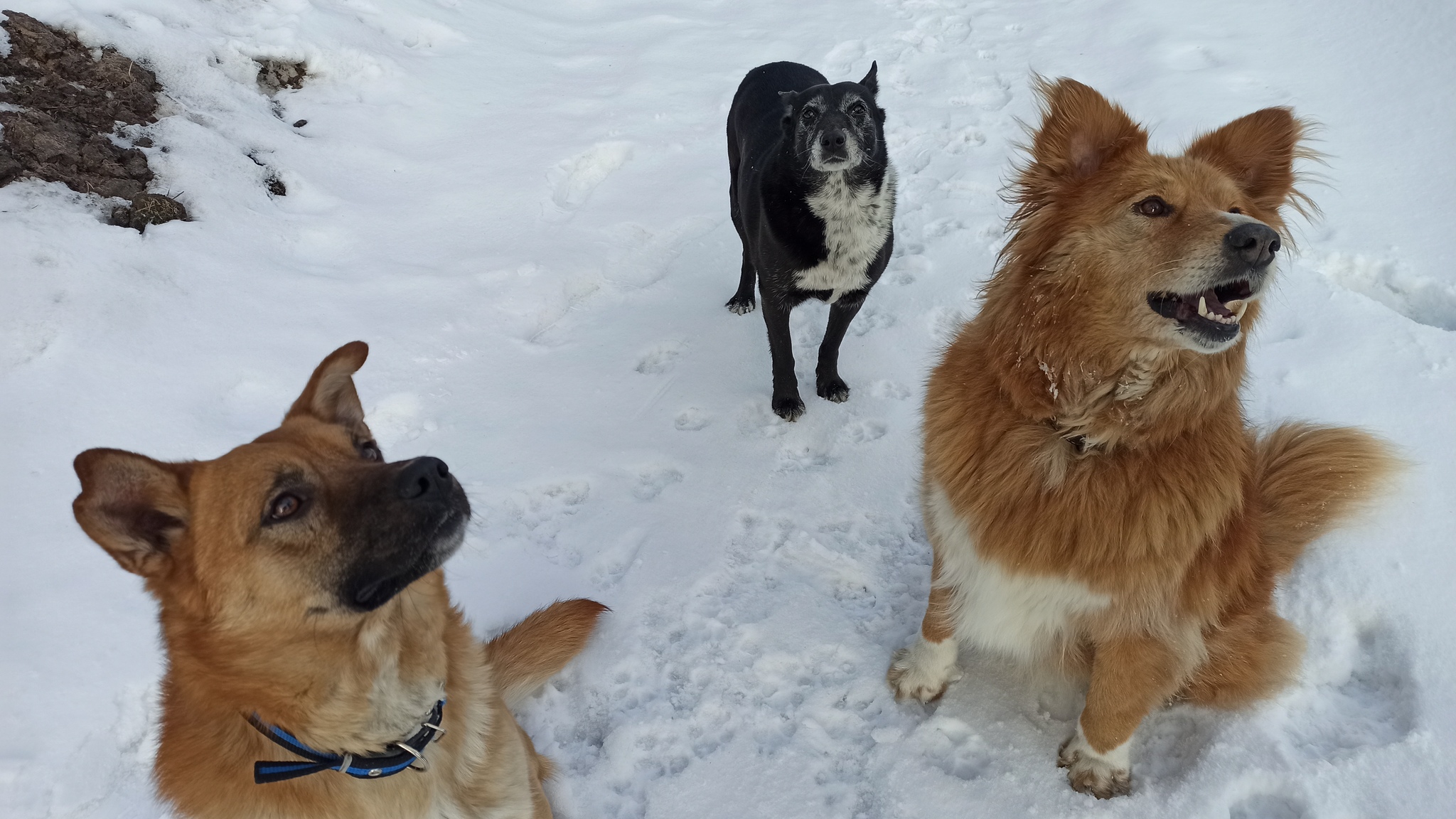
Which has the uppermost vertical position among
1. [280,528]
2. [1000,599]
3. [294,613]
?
[280,528]

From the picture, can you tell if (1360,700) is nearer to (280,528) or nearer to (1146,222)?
(1146,222)

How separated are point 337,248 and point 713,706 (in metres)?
4.02

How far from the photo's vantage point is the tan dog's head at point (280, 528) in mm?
1762

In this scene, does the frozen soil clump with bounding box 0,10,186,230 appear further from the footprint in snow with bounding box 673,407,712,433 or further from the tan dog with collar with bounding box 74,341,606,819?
the tan dog with collar with bounding box 74,341,606,819

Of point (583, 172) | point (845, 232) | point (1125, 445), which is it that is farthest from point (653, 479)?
point (583, 172)

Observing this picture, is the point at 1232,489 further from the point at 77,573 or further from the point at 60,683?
the point at 77,573

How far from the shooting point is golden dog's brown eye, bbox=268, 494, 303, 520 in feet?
6.20

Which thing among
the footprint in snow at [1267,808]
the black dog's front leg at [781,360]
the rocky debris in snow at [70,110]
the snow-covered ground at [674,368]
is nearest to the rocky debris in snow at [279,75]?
the snow-covered ground at [674,368]

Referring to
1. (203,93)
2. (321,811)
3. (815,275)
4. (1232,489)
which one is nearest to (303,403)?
(321,811)

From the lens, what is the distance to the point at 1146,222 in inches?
87.1

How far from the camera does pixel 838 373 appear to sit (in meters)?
4.36

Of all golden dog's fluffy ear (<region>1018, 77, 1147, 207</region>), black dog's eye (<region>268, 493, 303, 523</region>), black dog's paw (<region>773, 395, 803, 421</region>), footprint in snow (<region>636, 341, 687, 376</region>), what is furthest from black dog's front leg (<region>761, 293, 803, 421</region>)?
black dog's eye (<region>268, 493, 303, 523</region>)

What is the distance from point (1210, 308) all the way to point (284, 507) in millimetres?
2643

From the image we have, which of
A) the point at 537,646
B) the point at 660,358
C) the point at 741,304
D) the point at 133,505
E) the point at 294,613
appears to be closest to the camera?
the point at 133,505
